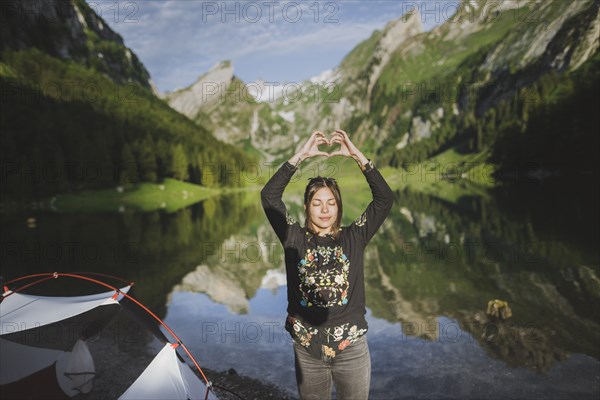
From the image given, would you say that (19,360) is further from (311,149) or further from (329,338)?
(311,149)

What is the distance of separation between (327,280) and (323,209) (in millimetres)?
935

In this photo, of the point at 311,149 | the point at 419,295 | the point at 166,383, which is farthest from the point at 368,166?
the point at 419,295

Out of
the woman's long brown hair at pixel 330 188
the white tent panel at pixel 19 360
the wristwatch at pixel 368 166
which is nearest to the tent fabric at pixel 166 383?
the white tent panel at pixel 19 360

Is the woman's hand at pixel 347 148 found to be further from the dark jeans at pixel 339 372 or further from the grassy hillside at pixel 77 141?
the grassy hillside at pixel 77 141

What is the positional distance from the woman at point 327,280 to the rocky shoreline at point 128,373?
4522mm

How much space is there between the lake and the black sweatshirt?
6057 mm

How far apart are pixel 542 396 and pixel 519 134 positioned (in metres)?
114

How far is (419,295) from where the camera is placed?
18.4 m

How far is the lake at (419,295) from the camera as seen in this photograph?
10883 mm

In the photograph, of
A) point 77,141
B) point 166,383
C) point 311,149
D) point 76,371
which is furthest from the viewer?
point 77,141

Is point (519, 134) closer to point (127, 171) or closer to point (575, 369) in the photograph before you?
point (127, 171)

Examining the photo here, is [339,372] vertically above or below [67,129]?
below

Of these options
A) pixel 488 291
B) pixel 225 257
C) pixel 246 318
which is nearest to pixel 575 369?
pixel 488 291

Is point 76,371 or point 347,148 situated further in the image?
point 76,371
